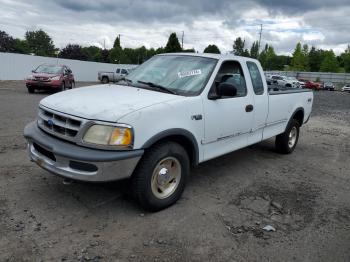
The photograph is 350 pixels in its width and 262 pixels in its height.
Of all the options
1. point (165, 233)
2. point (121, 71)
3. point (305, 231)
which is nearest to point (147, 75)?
point (165, 233)

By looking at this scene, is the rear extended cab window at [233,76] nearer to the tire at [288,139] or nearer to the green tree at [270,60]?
the tire at [288,139]

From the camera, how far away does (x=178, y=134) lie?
3969mm

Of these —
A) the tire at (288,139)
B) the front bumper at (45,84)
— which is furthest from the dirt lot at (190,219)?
the front bumper at (45,84)

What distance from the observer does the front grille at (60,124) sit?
3.58m

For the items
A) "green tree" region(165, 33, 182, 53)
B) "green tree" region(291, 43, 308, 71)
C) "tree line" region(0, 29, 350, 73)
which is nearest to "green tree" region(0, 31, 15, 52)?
"tree line" region(0, 29, 350, 73)

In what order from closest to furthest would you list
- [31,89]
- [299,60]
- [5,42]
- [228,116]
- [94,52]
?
[228,116]
[31,89]
[5,42]
[299,60]
[94,52]

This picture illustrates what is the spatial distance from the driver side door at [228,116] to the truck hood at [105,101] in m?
0.63

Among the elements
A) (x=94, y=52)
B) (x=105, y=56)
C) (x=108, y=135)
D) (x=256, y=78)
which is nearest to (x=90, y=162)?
(x=108, y=135)

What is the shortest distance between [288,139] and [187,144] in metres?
3.53

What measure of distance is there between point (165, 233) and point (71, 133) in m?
1.44

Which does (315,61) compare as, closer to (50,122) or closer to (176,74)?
(176,74)

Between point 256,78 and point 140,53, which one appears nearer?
point 256,78

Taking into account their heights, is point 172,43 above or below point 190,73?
above

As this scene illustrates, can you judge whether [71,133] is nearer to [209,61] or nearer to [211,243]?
[211,243]
